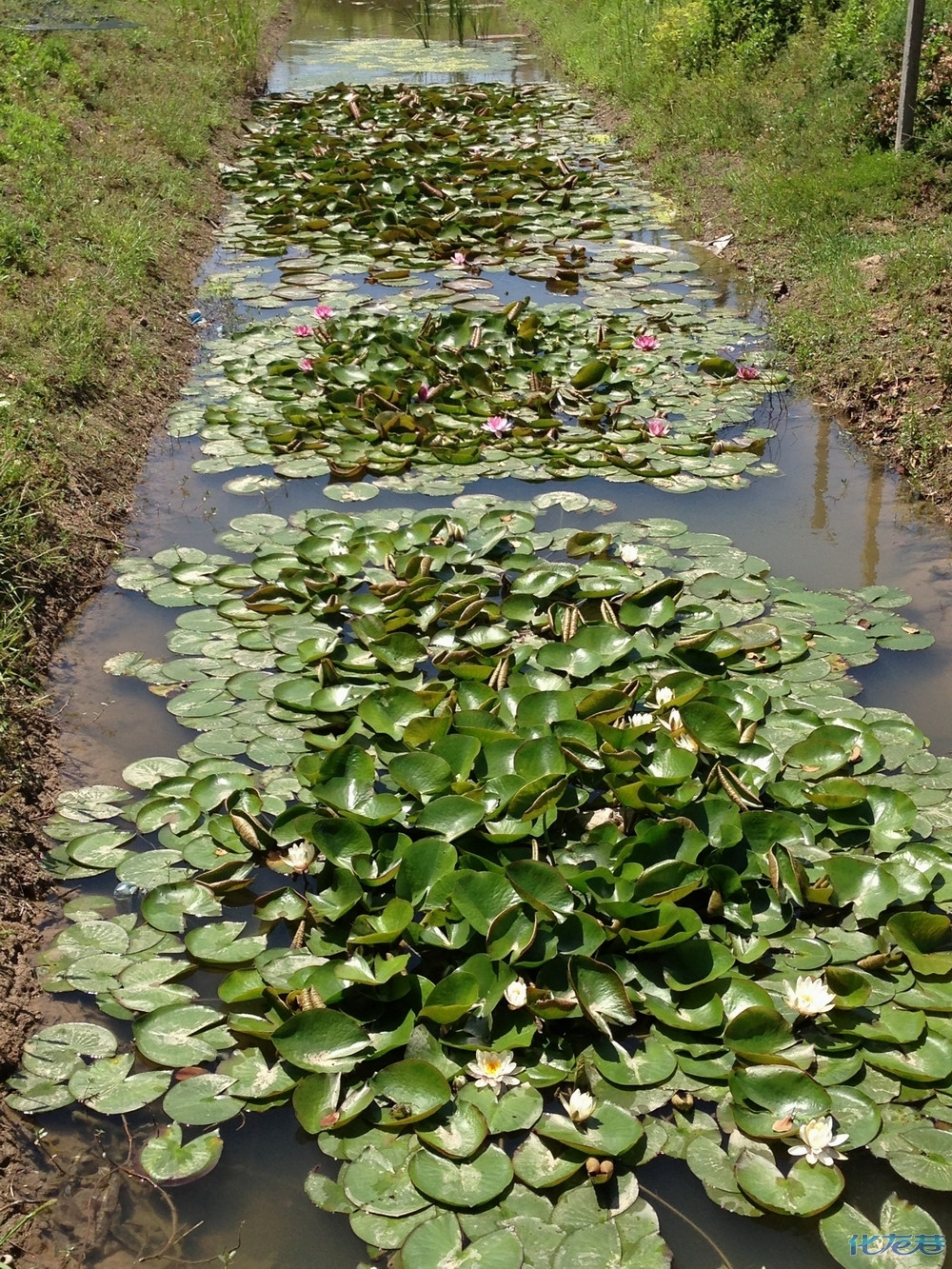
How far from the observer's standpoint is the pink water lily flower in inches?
177

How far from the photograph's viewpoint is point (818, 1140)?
6.19 ft

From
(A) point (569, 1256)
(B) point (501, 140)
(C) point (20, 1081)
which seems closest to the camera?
(A) point (569, 1256)

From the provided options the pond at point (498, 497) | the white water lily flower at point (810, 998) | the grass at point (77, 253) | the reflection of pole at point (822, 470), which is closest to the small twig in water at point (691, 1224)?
the pond at point (498, 497)

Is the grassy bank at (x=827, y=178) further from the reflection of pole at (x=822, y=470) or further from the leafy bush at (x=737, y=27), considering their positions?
the reflection of pole at (x=822, y=470)

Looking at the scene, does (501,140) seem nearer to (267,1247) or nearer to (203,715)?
(203,715)

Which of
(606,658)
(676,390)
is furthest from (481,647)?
(676,390)

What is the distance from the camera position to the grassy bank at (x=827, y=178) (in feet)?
15.7

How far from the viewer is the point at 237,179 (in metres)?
8.88

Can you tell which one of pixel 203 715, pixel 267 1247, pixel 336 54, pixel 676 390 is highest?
pixel 336 54

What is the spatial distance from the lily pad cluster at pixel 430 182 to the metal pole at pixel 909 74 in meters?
1.89

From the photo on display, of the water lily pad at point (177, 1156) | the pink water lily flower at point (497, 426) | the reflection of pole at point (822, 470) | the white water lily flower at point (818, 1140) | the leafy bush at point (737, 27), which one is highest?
the leafy bush at point (737, 27)

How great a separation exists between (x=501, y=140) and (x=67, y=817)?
8.74 metres

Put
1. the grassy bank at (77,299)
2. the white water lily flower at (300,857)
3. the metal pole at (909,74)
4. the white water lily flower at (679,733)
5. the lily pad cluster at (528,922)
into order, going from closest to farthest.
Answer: the lily pad cluster at (528,922) → the white water lily flower at (300,857) → the white water lily flower at (679,733) → the grassy bank at (77,299) → the metal pole at (909,74)

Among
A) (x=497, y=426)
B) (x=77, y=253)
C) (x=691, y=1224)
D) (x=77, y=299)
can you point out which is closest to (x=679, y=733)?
(x=691, y=1224)
